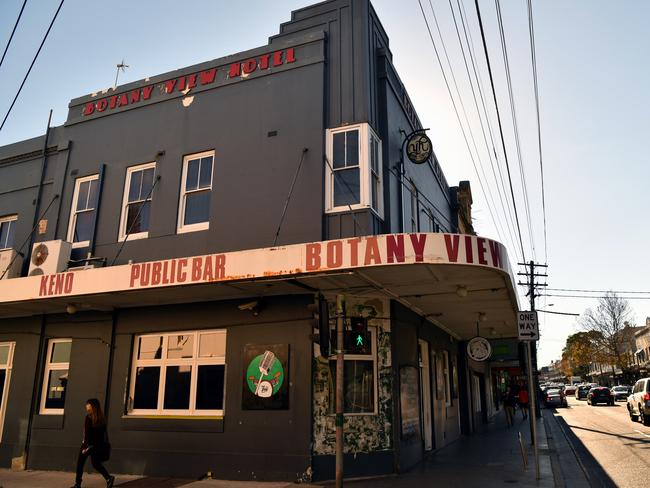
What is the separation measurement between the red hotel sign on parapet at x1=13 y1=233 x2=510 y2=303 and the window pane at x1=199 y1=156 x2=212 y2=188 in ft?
9.31

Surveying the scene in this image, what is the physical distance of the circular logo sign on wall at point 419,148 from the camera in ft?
39.5

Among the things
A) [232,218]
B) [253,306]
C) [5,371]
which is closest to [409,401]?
[253,306]

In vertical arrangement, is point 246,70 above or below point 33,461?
above

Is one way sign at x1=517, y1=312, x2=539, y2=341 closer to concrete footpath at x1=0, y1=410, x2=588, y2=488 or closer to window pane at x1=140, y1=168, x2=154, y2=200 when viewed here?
concrete footpath at x1=0, y1=410, x2=588, y2=488

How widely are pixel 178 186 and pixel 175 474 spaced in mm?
5899

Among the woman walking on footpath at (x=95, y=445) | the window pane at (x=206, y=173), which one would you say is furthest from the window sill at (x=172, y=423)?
the window pane at (x=206, y=173)

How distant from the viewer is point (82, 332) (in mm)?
11891

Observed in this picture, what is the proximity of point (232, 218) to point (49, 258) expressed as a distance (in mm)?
4375

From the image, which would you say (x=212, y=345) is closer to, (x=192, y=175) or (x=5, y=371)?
(x=192, y=175)

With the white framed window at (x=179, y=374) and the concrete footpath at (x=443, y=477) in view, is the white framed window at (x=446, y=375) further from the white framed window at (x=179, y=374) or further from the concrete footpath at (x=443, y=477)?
the white framed window at (x=179, y=374)

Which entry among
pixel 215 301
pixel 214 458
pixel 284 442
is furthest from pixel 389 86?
pixel 214 458

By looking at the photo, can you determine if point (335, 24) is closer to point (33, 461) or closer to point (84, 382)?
point (84, 382)

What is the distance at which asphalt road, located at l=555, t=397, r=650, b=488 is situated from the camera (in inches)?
385

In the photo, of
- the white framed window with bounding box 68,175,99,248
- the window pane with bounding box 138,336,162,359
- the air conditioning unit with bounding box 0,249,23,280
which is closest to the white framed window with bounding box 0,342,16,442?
the air conditioning unit with bounding box 0,249,23,280
